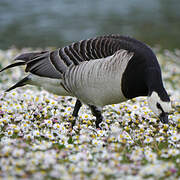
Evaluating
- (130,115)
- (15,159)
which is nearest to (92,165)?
(15,159)

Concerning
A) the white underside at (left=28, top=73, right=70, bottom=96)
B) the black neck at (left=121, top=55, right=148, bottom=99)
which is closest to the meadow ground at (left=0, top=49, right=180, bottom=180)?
the white underside at (left=28, top=73, right=70, bottom=96)

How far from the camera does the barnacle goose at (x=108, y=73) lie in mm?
5316

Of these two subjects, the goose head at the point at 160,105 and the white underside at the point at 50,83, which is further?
the white underside at the point at 50,83

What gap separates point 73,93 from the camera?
5859 millimetres

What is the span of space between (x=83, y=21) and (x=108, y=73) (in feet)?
61.4

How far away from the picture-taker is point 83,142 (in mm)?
4941

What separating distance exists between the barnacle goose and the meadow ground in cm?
45

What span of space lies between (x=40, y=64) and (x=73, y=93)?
0.79 meters

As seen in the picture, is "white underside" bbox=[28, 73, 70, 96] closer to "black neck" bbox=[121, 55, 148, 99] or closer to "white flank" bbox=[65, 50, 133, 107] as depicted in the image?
"white flank" bbox=[65, 50, 133, 107]

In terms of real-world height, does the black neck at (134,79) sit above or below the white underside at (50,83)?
above

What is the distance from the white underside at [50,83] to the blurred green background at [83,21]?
12.2 metres

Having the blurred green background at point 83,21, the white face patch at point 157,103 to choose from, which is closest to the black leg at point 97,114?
the white face patch at point 157,103

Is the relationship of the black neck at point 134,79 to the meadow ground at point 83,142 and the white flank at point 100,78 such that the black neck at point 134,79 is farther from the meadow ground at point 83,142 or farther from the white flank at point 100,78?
the meadow ground at point 83,142

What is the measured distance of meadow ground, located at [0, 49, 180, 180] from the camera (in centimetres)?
368
